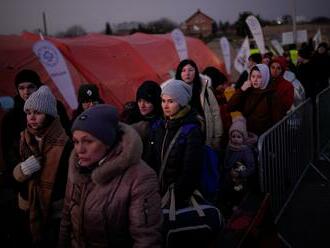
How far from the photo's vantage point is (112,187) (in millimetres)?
2189

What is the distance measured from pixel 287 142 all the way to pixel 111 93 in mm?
6635

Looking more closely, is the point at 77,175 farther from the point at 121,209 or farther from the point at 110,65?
the point at 110,65

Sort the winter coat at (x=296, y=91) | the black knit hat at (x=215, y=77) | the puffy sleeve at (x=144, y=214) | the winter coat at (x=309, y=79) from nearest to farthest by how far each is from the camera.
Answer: the puffy sleeve at (x=144, y=214)
the black knit hat at (x=215, y=77)
the winter coat at (x=296, y=91)
the winter coat at (x=309, y=79)

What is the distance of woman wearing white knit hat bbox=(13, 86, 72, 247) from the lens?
2.93 metres

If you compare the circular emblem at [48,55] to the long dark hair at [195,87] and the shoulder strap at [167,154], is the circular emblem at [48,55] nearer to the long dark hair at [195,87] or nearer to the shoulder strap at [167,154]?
the long dark hair at [195,87]

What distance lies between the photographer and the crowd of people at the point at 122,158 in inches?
86.0

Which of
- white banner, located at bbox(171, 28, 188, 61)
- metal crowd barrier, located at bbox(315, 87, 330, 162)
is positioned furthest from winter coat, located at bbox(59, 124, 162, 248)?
white banner, located at bbox(171, 28, 188, 61)

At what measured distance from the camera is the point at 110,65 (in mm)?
11625

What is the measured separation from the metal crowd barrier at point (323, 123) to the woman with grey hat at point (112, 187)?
5207 millimetres

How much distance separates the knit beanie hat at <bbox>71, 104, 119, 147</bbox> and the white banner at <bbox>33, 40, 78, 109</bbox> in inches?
237

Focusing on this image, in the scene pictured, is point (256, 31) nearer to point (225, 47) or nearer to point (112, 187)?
point (225, 47)

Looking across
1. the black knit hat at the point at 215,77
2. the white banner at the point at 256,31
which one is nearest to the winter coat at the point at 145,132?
the black knit hat at the point at 215,77

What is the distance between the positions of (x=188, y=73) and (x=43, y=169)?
2563 millimetres

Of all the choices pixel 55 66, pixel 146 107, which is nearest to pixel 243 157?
pixel 146 107
